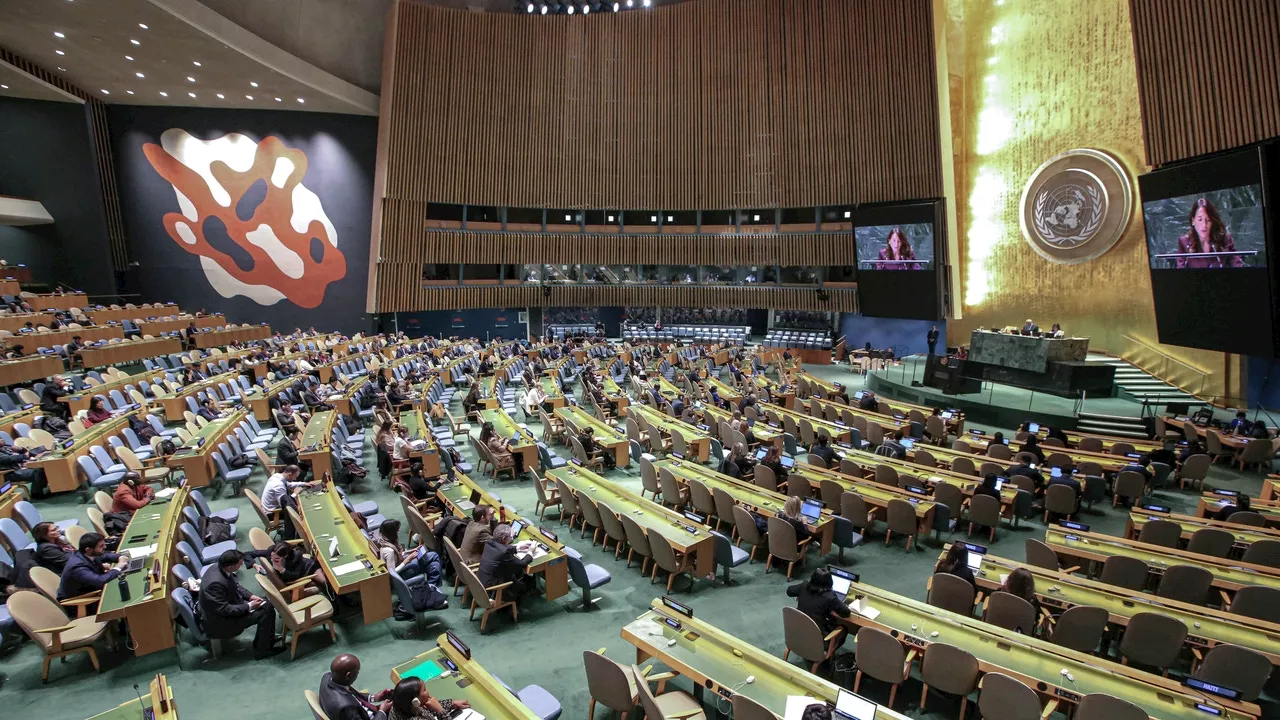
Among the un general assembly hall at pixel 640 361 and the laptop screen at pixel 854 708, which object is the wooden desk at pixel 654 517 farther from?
the laptop screen at pixel 854 708

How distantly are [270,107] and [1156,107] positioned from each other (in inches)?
1175

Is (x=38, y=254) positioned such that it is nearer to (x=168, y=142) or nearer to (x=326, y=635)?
(x=168, y=142)

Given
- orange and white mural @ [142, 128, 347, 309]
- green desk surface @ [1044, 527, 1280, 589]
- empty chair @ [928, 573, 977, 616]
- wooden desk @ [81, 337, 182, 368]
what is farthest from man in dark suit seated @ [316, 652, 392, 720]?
orange and white mural @ [142, 128, 347, 309]

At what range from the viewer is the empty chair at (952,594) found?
18.9 ft

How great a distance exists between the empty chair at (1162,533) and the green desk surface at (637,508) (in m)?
5.28

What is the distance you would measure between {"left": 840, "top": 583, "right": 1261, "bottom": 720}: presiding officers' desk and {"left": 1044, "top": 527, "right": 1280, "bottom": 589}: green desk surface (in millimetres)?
2538

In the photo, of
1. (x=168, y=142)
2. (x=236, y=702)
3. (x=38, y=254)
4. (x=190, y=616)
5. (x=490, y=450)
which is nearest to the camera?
(x=236, y=702)

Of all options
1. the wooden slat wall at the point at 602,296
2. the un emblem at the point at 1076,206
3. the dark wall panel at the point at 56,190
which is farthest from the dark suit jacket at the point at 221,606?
the dark wall panel at the point at 56,190

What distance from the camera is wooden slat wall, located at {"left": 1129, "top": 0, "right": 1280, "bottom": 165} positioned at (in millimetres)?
11478

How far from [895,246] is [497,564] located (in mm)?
19355

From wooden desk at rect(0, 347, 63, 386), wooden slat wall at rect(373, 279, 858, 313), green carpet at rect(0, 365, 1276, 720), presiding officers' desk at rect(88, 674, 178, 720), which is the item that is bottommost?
green carpet at rect(0, 365, 1276, 720)

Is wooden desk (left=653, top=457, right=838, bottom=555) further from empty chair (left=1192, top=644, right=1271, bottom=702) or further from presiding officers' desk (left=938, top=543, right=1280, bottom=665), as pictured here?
empty chair (left=1192, top=644, right=1271, bottom=702)

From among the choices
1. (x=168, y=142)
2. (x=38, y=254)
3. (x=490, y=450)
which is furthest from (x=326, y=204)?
(x=490, y=450)

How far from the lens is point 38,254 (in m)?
23.1
